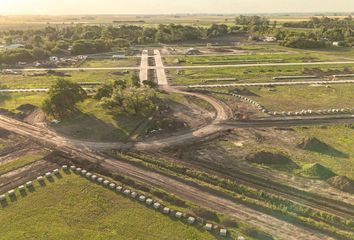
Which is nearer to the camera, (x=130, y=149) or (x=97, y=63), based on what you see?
(x=130, y=149)

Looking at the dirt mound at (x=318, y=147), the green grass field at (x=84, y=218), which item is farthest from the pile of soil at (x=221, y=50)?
the green grass field at (x=84, y=218)

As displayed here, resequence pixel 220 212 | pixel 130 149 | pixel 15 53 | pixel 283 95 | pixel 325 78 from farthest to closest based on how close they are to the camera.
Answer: pixel 15 53 < pixel 325 78 < pixel 283 95 < pixel 130 149 < pixel 220 212

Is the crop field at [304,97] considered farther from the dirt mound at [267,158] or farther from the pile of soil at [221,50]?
the pile of soil at [221,50]

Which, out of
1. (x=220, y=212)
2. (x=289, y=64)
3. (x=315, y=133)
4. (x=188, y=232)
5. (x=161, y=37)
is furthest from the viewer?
(x=161, y=37)

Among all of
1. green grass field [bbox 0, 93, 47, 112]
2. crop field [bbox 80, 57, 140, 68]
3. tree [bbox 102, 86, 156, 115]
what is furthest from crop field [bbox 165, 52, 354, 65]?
tree [bbox 102, 86, 156, 115]

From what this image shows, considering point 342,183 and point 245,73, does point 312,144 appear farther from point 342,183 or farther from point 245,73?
point 245,73

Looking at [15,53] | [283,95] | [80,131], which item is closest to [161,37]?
[15,53]

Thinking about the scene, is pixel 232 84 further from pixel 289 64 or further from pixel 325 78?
pixel 289 64
